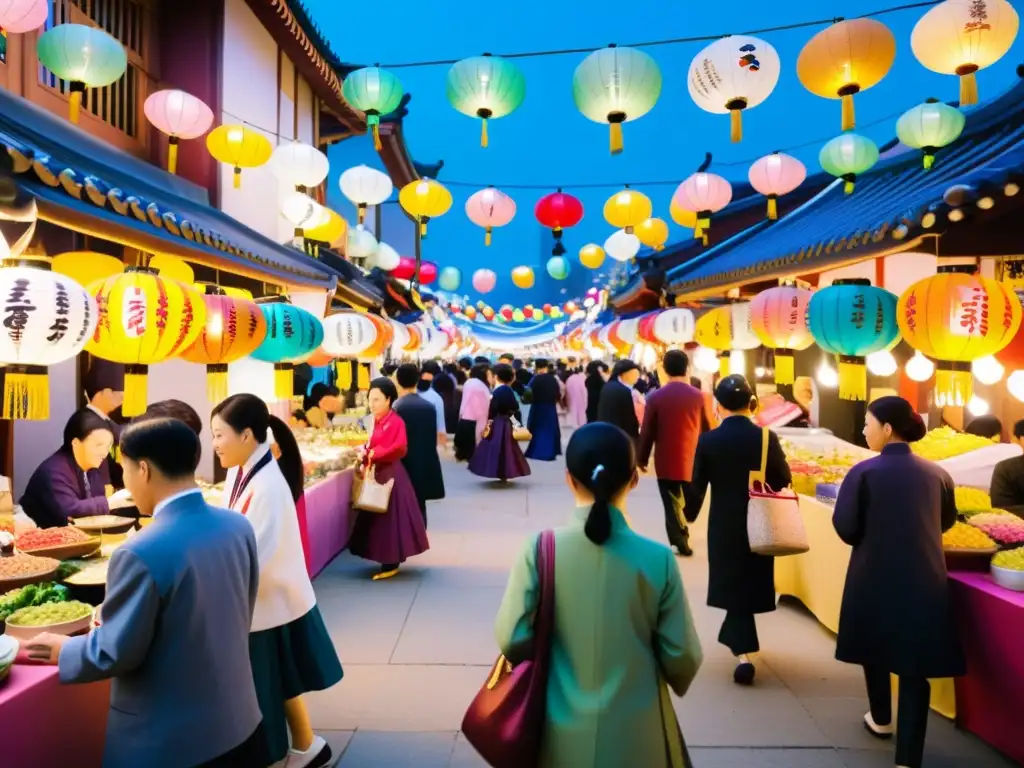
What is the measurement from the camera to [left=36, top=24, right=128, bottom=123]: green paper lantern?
699 cm

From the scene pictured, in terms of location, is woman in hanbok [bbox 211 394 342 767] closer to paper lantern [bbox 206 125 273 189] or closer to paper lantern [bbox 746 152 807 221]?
paper lantern [bbox 206 125 273 189]

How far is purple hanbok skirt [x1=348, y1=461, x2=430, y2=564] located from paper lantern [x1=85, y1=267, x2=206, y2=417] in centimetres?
265

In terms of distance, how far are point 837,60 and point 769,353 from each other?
8.43 m

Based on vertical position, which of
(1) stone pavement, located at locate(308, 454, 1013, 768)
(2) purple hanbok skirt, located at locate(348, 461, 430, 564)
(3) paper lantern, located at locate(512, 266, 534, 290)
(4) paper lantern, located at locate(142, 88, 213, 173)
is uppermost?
(3) paper lantern, located at locate(512, 266, 534, 290)

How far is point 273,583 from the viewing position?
3.78 meters

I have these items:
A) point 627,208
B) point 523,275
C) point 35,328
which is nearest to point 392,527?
point 35,328

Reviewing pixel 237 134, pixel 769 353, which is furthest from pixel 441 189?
pixel 769 353

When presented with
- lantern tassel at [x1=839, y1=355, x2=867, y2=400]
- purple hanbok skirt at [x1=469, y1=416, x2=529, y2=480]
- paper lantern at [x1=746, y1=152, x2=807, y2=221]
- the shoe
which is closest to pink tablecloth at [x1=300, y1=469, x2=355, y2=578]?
purple hanbok skirt at [x1=469, y1=416, x2=529, y2=480]

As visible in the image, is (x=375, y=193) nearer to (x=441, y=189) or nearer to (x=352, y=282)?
(x=441, y=189)

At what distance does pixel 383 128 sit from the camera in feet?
64.2

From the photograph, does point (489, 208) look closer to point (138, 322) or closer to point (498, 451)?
point (498, 451)

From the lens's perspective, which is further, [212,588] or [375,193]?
[375,193]

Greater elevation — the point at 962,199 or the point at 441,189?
the point at 441,189

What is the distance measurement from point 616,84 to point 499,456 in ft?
24.6
